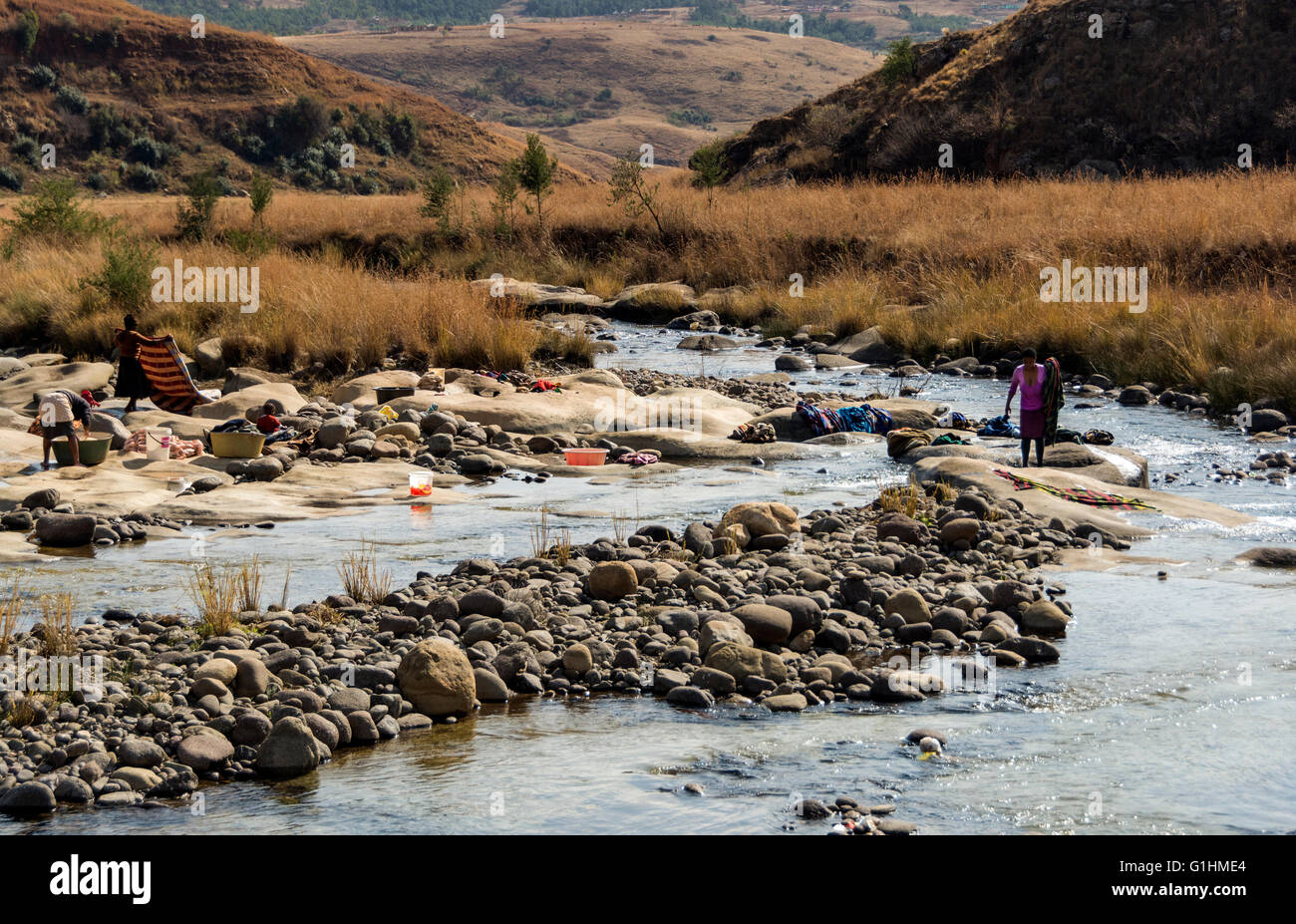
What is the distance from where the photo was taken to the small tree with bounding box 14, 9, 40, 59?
6103 centimetres

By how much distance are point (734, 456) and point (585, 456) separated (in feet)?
4.41

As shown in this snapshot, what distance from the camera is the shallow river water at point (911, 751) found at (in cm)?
443

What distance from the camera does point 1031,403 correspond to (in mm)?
10109

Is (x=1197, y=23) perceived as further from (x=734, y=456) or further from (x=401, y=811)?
(x=401, y=811)

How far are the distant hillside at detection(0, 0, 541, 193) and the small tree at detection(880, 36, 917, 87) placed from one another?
27.1 meters

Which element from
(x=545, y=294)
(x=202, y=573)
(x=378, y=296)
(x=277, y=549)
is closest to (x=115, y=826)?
(x=202, y=573)

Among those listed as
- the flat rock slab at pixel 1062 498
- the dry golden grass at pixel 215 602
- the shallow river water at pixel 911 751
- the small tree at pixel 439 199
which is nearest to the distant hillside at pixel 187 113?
the small tree at pixel 439 199

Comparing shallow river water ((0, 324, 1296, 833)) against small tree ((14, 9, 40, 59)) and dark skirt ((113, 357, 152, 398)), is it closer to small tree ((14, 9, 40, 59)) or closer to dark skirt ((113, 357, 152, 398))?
dark skirt ((113, 357, 152, 398))

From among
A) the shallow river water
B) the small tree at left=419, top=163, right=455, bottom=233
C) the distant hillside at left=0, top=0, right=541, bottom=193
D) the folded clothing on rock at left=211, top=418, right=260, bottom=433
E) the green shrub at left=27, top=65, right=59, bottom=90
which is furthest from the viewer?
the green shrub at left=27, top=65, right=59, bottom=90

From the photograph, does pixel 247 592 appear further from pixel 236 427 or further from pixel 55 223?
pixel 55 223

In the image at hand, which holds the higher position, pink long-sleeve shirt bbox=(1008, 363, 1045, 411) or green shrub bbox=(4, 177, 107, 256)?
green shrub bbox=(4, 177, 107, 256)

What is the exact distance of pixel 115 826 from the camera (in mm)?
4332

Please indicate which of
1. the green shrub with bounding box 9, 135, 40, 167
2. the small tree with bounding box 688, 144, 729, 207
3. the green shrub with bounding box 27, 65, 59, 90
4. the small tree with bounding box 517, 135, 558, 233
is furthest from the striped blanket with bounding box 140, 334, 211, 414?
the green shrub with bounding box 27, 65, 59, 90

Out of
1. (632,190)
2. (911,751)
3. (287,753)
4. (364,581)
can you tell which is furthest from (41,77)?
(911,751)
